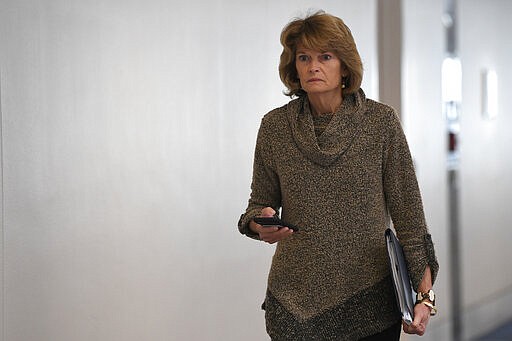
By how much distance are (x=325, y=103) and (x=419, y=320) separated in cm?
59

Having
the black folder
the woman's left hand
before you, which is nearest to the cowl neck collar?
the black folder

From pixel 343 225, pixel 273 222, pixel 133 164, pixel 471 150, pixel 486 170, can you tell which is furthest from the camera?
pixel 486 170

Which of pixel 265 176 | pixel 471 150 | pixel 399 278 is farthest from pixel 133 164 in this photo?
pixel 471 150

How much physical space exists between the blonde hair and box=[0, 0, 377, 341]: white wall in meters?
1.01

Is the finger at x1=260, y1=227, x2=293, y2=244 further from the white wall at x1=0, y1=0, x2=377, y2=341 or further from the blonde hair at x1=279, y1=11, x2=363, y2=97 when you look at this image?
the white wall at x1=0, y1=0, x2=377, y2=341

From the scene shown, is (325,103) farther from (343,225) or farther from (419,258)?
(419,258)

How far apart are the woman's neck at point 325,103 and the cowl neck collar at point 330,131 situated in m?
0.02

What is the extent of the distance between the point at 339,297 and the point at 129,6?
156 cm

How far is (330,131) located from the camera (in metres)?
2.24

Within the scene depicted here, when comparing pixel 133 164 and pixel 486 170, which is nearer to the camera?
pixel 133 164

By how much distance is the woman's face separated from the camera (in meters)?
2.24

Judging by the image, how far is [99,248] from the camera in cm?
318

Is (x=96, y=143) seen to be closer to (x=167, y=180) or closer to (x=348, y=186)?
(x=167, y=180)

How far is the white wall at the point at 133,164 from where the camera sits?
9.57 ft
